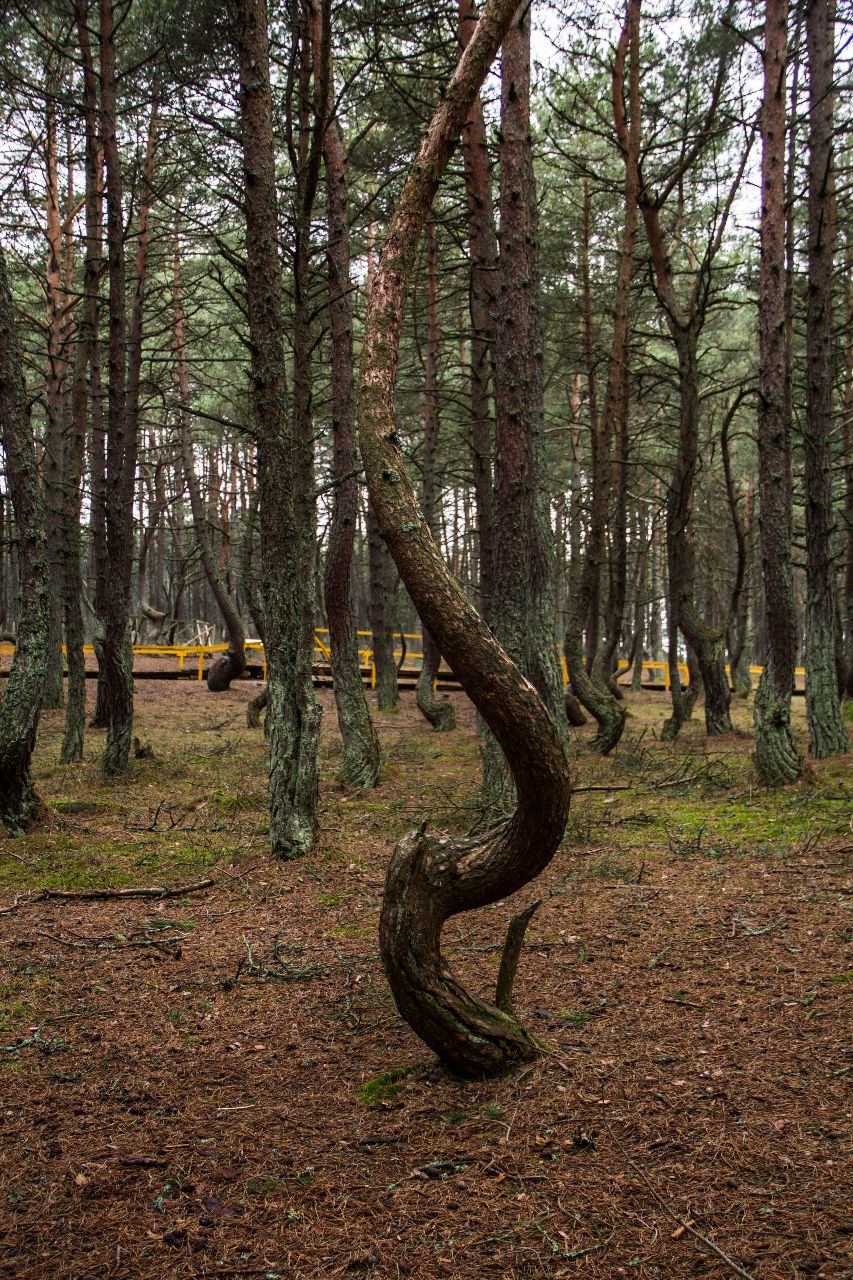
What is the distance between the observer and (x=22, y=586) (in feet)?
24.6

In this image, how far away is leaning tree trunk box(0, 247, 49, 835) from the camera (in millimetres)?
7426

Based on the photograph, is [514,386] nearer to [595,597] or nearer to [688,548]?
[688,548]

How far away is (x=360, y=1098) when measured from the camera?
12.1 ft

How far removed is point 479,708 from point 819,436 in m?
8.76

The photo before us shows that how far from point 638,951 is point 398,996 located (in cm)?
201

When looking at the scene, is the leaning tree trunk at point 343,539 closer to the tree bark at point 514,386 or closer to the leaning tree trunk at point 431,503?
the tree bark at point 514,386

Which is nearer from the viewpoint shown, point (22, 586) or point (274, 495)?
point (274, 495)

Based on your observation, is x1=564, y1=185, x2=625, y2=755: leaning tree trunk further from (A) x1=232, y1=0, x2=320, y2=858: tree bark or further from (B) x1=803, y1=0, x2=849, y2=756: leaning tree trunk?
(A) x1=232, y1=0, x2=320, y2=858: tree bark

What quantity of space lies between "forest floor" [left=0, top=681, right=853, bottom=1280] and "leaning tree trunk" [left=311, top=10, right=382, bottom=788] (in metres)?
2.82

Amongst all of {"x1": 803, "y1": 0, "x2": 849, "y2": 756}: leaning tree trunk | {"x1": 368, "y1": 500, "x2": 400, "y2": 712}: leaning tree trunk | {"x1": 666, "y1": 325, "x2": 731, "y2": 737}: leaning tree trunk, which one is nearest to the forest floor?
{"x1": 803, "y1": 0, "x2": 849, "y2": 756}: leaning tree trunk

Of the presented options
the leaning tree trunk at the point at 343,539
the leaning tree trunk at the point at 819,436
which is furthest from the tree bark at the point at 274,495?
the leaning tree trunk at the point at 819,436

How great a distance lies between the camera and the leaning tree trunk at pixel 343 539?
10.4 metres

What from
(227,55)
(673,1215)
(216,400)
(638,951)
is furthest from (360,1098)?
(216,400)

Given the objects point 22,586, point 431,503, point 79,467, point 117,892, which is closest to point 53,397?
point 79,467
